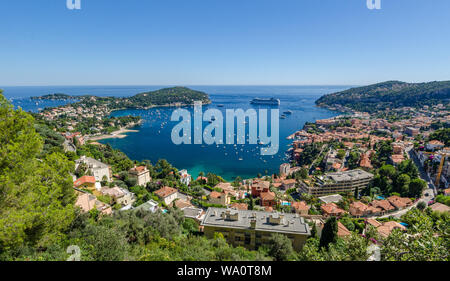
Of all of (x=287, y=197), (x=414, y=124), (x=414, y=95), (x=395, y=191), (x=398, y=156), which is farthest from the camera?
(x=414, y=95)

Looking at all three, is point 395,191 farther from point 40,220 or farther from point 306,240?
point 40,220

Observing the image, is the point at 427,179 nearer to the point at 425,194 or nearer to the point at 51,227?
the point at 425,194

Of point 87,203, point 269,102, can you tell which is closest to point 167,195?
point 87,203

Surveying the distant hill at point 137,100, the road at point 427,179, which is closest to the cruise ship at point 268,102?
the distant hill at point 137,100

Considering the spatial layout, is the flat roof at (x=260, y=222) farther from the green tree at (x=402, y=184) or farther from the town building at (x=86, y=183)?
the green tree at (x=402, y=184)

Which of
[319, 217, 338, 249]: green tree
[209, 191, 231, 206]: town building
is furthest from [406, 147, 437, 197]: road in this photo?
[209, 191, 231, 206]: town building
